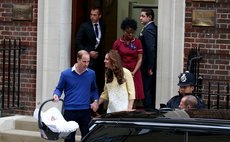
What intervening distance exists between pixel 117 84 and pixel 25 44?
318cm

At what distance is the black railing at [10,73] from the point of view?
→ 39.5 ft

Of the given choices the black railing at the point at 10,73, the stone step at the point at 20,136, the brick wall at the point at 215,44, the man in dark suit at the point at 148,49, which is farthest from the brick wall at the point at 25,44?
the brick wall at the point at 215,44

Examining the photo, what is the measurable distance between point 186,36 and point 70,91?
2.43 metres

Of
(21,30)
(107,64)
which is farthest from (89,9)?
(107,64)

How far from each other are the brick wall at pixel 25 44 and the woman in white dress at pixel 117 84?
2896 mm

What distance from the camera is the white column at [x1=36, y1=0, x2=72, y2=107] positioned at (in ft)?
38.7

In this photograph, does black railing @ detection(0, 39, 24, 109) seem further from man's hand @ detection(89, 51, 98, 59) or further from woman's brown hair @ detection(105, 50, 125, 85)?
woman's brown hair @ detection(105, 50, 125, 85)

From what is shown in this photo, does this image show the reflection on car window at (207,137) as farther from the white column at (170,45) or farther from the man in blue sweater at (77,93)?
the white column at (170,45)

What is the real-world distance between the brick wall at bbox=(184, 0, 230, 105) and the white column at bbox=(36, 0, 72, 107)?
2.38 meters

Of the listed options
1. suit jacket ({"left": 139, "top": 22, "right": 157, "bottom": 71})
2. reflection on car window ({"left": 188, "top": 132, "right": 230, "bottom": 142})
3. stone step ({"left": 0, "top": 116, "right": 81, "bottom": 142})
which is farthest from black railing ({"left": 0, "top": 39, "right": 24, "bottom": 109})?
reflection on car window ({"left": 188, "top": 132, "right": 230, "bottom": 142})

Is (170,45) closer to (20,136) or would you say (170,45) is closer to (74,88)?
(74,88)

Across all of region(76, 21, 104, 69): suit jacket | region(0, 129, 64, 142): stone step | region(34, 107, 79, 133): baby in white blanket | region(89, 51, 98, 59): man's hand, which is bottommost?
region(0, 129, 64, 142): stone step

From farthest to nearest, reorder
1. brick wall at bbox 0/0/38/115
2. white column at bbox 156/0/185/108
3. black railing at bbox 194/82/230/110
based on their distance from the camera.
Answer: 1. brick wall at bbox 0/0/38/115
2. white column at bbox 156/0/185/108
3. black railing at bbox 194/82/230/110

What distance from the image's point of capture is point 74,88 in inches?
372
